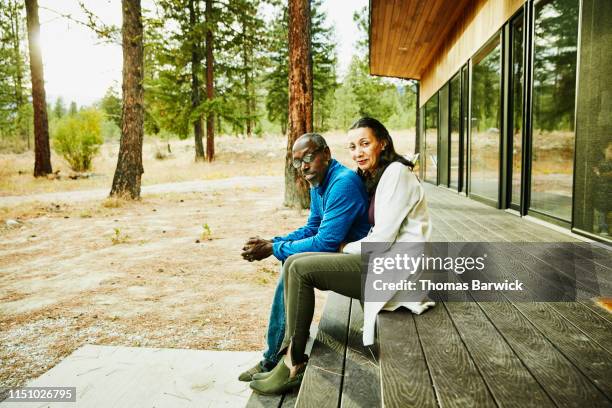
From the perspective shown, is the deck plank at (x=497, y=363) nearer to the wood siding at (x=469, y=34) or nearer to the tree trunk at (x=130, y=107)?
the wood siding at (x=469, y=34)

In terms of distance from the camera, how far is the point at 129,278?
16.6 feet

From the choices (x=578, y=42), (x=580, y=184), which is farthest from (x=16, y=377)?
(x=578, y=42)

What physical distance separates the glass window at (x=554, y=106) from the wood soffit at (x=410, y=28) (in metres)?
3.37

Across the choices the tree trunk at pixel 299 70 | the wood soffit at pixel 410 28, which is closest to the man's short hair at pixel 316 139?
the tree trunk at pixel 299 70

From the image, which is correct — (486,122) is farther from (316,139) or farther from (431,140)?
(431,140)

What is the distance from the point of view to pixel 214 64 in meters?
21.9

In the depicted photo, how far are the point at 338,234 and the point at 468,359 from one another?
3.08 ft

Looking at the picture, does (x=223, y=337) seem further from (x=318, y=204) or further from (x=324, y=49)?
(x=324, y=49)

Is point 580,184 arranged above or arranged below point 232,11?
below

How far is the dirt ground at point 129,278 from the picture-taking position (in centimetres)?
352

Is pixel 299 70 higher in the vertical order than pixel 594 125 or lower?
higher

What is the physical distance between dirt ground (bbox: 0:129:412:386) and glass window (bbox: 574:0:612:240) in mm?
2743

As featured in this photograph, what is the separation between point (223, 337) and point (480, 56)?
21.8 feet

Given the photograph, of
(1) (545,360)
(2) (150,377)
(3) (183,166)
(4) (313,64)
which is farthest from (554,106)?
(4) (313,64)
